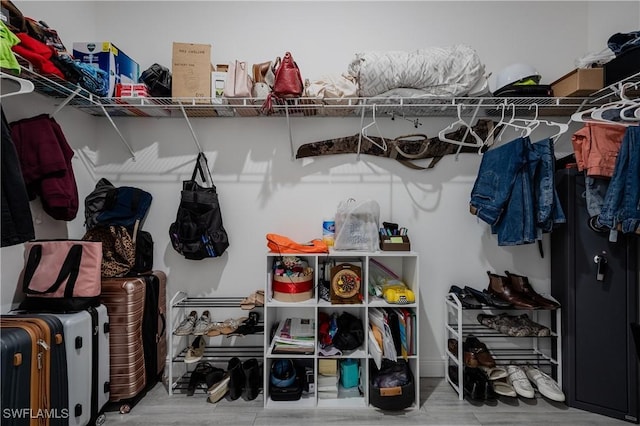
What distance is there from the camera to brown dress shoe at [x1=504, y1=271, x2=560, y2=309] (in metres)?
2.05

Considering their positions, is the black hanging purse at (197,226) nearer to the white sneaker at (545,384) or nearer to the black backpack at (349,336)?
the black backpack at (349,336)

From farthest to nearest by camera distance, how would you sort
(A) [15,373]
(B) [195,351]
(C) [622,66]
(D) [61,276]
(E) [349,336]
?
1. (B) [195,351]
2. (E) [349,336]
3. (C) [622,66]
4. (D) [61,276]
5. (A) [15,373]

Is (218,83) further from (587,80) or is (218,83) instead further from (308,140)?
(587,80)

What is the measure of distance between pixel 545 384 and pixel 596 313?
53 centimetres

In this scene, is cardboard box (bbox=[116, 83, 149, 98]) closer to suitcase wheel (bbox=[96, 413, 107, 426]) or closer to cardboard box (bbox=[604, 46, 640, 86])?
suitcase wheel (bbox=[96, 413, 107, 426])

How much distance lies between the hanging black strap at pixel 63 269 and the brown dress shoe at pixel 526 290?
8.64 ft

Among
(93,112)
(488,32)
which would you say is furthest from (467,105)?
(93,112)

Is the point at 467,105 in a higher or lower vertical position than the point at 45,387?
higher

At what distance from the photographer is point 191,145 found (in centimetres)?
238

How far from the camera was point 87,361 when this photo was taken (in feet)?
5.44

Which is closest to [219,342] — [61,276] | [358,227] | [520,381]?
[61,276]

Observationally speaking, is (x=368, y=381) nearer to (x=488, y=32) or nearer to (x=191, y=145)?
(x=191, y=145)

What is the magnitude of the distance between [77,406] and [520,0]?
12.3 feet

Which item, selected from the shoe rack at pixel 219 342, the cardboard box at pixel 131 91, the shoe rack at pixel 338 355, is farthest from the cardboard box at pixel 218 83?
the shoe rack at pixel 219 342
